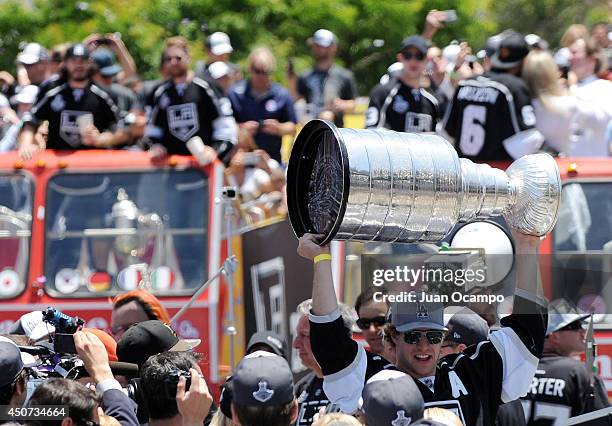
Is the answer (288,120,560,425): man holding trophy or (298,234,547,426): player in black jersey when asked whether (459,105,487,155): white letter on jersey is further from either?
(298,234,547,426): player in black jersey

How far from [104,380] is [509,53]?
5.15 metres

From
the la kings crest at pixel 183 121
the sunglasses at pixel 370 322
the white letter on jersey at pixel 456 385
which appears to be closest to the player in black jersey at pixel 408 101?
the la kings crest at pixel 183 121

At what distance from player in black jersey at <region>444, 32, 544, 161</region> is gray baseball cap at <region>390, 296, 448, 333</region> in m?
4.01

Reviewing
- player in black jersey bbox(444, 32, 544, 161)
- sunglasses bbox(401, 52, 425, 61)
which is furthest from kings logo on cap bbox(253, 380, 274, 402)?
sunglasses bbox(401, 52, 425, 61)

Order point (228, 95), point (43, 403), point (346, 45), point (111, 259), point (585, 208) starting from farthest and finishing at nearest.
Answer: point (346, 45) → point (228, 95) → point (111, 259) → point (585, 208) → point (43, 403)

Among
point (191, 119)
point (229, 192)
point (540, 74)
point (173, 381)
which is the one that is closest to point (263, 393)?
point (173, 381)

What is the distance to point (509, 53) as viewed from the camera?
9.57m

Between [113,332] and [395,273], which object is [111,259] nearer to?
[113,332]

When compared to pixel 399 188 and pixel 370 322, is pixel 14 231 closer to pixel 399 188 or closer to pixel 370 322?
pixel 370 322

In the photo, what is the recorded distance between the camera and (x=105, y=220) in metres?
9.92

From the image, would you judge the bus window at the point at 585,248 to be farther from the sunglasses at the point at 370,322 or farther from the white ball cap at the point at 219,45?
the white ball cap at the point at 219,45

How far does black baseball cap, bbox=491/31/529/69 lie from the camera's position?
956 cm

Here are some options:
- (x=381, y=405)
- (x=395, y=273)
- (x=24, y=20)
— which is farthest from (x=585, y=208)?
(x=24, y=20)

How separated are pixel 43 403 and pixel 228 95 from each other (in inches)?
289
